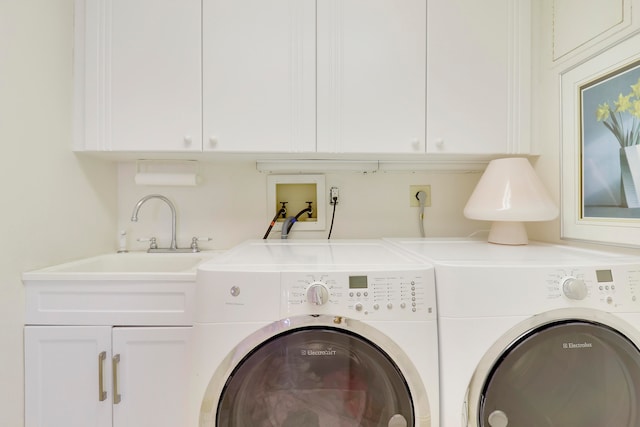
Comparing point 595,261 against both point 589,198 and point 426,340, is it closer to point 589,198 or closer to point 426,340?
point 589,198

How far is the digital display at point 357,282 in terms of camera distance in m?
0.83

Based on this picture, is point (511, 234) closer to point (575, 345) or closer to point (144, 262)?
point (575, 345)

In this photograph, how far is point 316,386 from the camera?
0.86 metres

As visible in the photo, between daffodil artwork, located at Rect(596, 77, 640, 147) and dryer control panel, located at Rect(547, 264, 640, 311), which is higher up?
daffodil artwork, located at Rect(596, 77, 640, 147)

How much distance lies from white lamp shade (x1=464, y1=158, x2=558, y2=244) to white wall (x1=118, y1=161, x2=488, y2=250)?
400 mm

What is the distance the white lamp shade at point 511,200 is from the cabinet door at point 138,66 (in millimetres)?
1267

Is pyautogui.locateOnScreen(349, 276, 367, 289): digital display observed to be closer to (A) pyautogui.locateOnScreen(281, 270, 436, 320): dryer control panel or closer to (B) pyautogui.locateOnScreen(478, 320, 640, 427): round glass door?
(A) pyautogui.locateOnScreen(281, 270, 436, 320): dryer control panel

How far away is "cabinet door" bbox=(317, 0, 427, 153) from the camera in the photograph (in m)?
1.27

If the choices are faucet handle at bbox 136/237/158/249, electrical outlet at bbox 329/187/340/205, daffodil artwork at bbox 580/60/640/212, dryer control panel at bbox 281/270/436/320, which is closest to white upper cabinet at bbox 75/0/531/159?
daffodil artwork at bbox 580/60/640/212

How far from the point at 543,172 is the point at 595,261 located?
63cm

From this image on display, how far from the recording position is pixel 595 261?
877 mm

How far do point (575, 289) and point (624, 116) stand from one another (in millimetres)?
697

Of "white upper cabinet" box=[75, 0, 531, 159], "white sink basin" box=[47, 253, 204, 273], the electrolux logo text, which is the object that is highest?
"white upper cabinet" box=[75, 0, 531, 159]

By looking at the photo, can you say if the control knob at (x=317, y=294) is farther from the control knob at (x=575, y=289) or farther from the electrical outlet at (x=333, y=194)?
the electrical outlet at (x=333, y=194)
